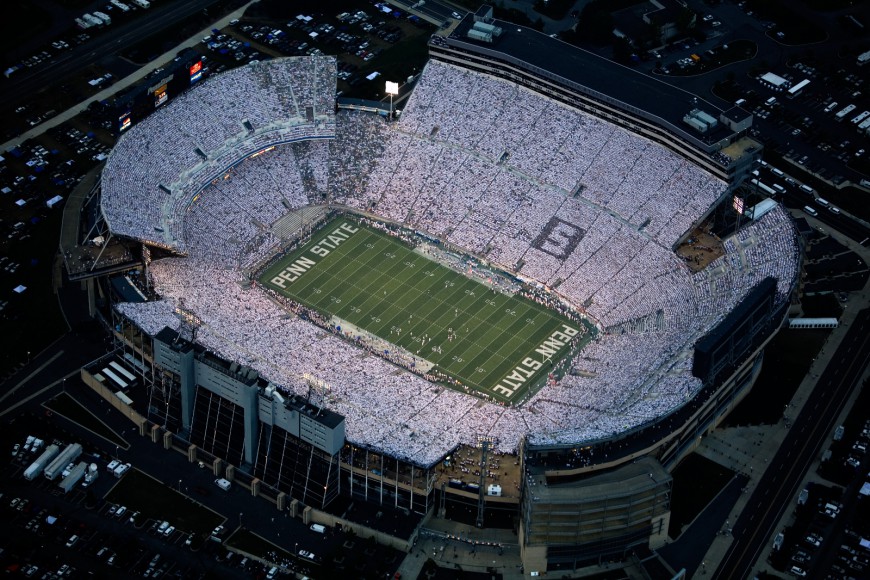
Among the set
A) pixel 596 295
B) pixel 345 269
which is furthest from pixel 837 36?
pixel 345 269

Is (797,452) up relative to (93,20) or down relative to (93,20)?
down

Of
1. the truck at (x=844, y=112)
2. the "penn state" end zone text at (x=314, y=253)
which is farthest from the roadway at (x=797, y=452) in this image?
the "penn state" end zone text at (x=314, y=253)

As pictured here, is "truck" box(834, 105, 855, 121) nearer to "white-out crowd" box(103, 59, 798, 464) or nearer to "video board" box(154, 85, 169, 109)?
"white-out crowd" box(103, 59, 798, 464)

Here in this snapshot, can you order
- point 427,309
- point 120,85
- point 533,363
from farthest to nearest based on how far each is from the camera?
1. point 120,85
2. point 427,309
3. point 533,363

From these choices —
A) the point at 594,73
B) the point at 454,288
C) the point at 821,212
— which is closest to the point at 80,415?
the point at 454,288

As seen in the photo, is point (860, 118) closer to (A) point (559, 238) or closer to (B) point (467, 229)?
(A) point (559, 238)

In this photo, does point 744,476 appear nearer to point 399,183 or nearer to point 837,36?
point 399,183
